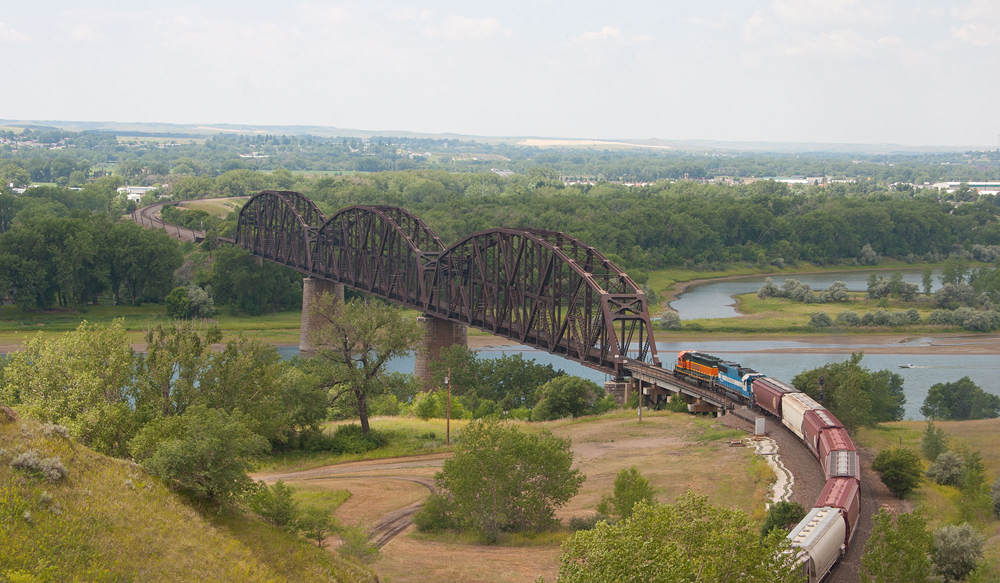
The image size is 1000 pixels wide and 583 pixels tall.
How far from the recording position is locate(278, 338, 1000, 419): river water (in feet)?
345

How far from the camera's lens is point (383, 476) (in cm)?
5559

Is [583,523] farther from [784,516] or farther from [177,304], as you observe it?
[177,304]

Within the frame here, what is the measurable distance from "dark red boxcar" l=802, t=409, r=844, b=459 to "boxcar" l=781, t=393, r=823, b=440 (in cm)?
60

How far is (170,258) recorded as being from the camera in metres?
147

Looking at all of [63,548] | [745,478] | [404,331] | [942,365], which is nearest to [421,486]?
[404,331]

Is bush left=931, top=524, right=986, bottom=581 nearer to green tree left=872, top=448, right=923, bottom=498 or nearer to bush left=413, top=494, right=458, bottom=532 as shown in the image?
green tree left=872, top=448, right=923, bottom=498

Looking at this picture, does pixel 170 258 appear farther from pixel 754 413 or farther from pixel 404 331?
pixel 754 413

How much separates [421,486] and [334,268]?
6998 centimetres

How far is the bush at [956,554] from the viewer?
3247cm

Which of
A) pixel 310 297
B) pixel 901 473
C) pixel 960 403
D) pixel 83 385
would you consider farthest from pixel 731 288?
pixel 83 385

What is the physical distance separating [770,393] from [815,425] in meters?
9.75

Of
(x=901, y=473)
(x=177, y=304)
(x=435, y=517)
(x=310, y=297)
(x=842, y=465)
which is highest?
(x=842, y=465)

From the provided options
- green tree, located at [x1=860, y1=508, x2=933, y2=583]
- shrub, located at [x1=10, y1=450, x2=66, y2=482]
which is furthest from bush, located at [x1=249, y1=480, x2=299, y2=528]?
green tree, located at [x1=860, y1=508, x2=933, y2=583]

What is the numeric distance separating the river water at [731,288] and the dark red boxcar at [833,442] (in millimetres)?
95713
